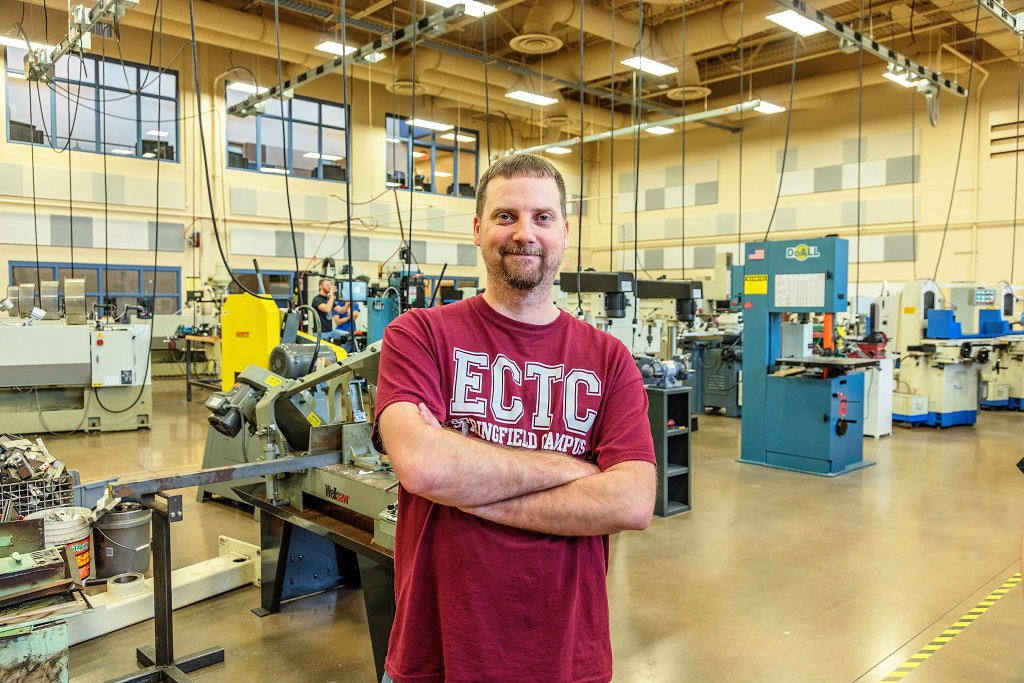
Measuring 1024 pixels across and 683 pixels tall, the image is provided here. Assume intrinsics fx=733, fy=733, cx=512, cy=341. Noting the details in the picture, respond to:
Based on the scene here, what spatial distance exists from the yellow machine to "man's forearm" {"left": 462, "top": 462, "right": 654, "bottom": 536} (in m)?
5.95

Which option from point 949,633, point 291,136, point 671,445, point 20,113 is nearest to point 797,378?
point 671,445

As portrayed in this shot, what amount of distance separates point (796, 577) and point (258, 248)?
1109cm

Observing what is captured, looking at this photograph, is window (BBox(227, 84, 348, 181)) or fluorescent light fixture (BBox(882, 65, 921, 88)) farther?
window (BBox(227, 84, 348, 181))

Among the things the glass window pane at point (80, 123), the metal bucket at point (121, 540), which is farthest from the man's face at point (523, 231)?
the glass window pane at point (80, 123)

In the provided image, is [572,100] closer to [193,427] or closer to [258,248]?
[258,248]

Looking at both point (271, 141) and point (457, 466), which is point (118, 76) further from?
point (457, 466)

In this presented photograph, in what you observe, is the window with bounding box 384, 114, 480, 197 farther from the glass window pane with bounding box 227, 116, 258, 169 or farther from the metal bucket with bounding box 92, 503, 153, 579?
the metal bucket with bounding box 92, 503, 153, 579

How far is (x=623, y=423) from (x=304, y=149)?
1345 centimetres

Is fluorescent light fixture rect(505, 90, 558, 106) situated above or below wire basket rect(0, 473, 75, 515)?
above

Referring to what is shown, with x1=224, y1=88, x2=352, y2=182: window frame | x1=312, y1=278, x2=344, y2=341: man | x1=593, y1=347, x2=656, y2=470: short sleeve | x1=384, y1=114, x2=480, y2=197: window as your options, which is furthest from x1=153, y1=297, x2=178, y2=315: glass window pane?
x1=593, y1=347, x2=656, y2=470: short sleeve

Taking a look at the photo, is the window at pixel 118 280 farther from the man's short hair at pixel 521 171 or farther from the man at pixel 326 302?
the man's short hair at pixel 521 171

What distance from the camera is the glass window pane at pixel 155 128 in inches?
466

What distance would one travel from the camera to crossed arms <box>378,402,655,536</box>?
118 cm

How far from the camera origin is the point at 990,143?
1133 cm
